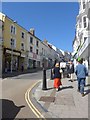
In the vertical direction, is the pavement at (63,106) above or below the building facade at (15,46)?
below

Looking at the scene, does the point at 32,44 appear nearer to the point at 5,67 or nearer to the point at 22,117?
the point at 5,67

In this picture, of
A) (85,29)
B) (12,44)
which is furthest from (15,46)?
(85,29)

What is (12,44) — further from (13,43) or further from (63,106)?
(63,106)

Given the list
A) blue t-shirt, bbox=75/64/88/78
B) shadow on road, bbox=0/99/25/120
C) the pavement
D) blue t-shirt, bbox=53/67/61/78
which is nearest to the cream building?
blue t-shirt, bbox=53/67/61/78

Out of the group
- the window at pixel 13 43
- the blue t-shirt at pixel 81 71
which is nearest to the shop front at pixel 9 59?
the window at pixel 13 43

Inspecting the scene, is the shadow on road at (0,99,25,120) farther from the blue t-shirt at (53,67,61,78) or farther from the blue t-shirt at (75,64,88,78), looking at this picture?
the blue t-shirt at (53,67,61,78)

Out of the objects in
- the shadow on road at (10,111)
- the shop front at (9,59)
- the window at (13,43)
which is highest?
the window at (13,43)

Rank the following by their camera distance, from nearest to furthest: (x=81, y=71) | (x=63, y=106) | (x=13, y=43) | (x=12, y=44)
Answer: (x=63, y=106)
(x=81, y=71)
(x=12, y=44)
(x=13, y=43)

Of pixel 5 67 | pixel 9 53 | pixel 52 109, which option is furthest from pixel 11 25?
pixel 52 109

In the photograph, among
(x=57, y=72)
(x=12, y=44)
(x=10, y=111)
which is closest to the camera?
(x=10, y=111)

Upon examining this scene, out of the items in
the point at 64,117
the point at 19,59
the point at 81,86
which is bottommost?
the point at 64,117

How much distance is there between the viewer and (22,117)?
20.5 feet

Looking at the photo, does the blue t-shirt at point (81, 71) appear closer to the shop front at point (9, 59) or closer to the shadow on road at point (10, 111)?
the shadow on road at point (10, 111)

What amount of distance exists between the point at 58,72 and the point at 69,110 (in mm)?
4336
